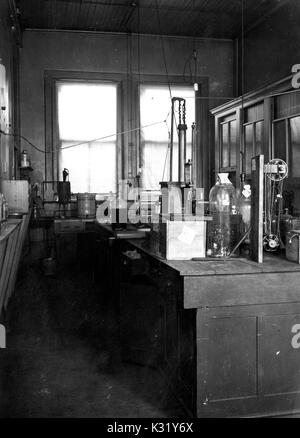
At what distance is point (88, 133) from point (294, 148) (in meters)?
3.74

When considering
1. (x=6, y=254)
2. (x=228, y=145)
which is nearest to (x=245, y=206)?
(x=6, y=254)

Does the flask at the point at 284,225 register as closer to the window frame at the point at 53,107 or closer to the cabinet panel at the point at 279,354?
the cabinet panel at the point at 279,354

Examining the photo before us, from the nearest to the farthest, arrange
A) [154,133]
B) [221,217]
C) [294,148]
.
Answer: [221,217] → [294,148] → [154,133]

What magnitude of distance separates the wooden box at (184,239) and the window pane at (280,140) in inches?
149

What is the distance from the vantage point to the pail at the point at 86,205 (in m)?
7.66

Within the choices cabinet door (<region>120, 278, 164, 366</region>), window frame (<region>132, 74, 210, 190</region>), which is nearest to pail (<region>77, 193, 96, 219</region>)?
window frame (<region>132, 74, 210, 190</region>)

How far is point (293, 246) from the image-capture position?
2.40 m

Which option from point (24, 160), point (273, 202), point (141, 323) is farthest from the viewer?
point (24, 160)

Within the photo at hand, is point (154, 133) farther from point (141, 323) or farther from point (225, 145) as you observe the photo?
point (141, 323)

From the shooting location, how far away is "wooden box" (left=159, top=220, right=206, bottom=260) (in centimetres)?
246

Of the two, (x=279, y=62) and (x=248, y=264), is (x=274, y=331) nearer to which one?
(x=248, y=264)

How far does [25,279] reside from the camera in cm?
668

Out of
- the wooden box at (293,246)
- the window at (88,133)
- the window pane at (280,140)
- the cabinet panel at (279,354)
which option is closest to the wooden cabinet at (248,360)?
the cabinet panel at (279,354)

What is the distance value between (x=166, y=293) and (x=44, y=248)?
5.30 m
